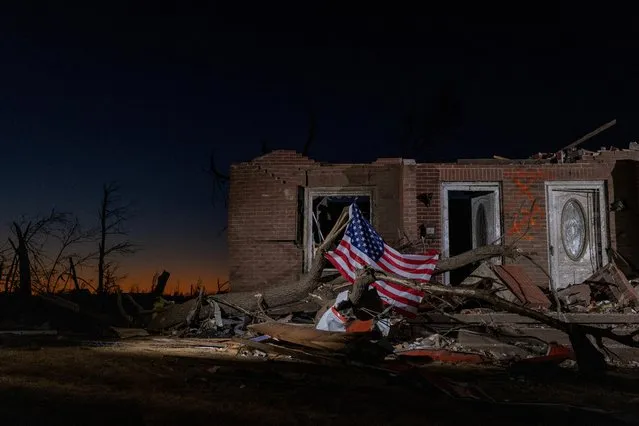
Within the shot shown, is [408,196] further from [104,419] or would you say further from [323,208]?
[104,419]

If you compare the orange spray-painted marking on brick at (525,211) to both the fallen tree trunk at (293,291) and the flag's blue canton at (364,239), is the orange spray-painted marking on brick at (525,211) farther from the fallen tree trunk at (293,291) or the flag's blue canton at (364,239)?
the flag's blue canton at (364,239)

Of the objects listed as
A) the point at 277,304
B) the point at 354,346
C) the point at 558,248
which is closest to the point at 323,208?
the point at 277,304

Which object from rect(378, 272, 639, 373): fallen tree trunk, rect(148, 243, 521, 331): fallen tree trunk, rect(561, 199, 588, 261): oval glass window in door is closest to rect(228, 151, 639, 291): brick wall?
rect(561, 199, 588, 261): oval glass window in door

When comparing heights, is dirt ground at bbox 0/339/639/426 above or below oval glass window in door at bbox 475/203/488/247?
below

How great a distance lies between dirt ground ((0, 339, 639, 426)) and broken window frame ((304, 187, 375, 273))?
4670 mm

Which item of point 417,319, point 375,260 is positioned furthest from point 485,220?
point 375,260

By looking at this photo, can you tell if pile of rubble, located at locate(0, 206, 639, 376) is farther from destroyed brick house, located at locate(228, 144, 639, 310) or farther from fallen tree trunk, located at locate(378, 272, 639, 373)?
destroyed brick house, located at locate(228, 144, 639, 310)

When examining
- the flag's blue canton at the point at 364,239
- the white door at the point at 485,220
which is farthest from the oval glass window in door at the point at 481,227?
the flag's blue canton at the point at 364,239

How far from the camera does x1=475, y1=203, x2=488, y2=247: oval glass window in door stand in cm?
1270

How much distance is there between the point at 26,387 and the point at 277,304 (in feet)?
19.7

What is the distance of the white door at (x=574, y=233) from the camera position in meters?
11.9

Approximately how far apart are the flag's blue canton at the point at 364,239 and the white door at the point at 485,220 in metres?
2.91

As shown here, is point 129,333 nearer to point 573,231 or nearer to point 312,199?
point 312,199

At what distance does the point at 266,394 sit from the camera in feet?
17.3
